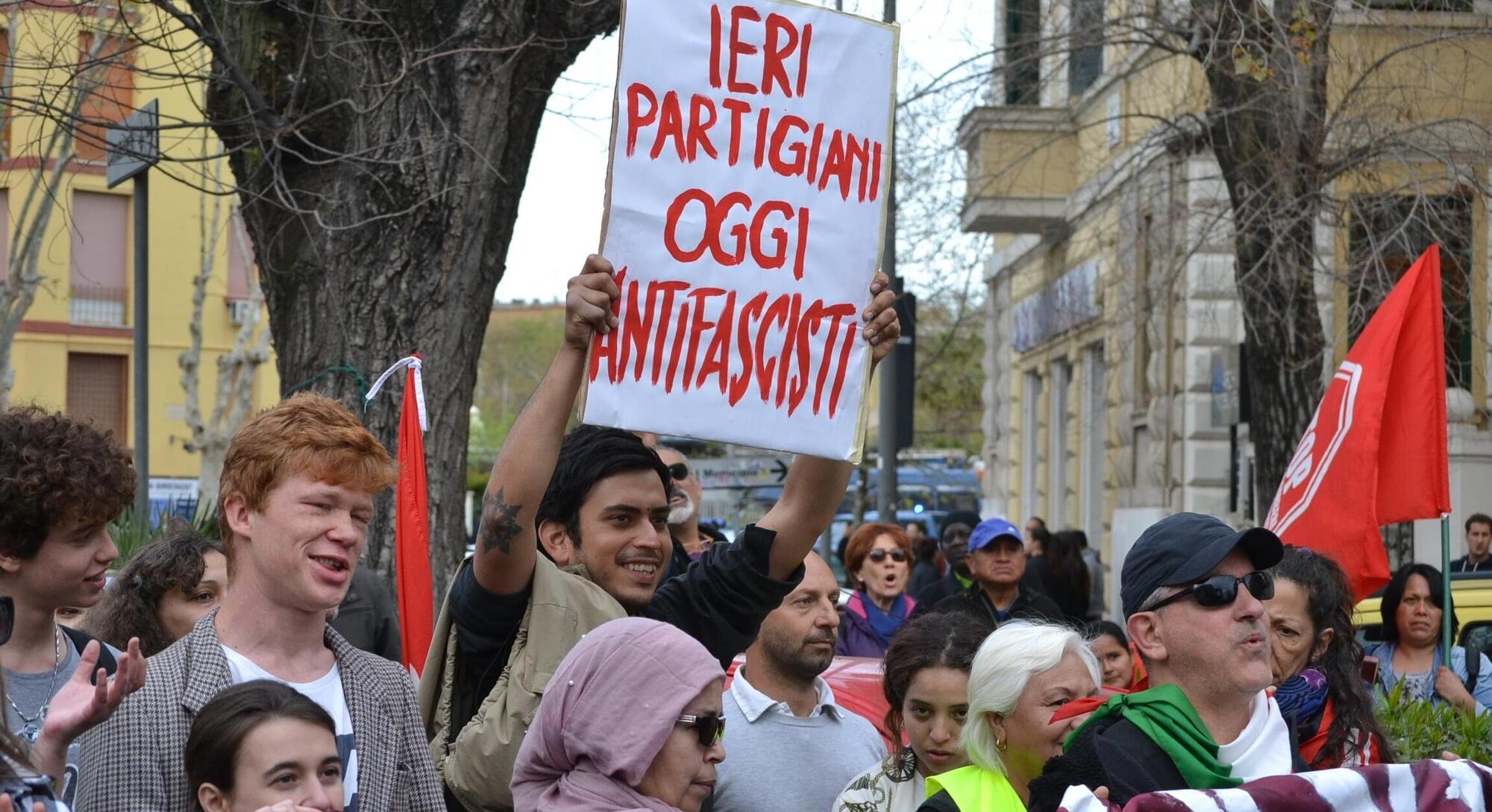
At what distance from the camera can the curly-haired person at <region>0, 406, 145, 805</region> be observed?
3.66 m

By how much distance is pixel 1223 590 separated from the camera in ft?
11.1

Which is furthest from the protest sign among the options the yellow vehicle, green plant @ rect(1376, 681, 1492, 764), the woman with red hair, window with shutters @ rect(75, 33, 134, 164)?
the yellow vehicle

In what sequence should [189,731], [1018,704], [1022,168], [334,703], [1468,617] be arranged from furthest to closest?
[1022,168]
[1468,617]
[1018,704]
[334,703]
[189,731]

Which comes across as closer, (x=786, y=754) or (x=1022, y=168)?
(x=786, y=754)

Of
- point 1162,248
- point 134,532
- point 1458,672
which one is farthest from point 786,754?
point 1162,248

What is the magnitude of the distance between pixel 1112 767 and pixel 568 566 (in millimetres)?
1530

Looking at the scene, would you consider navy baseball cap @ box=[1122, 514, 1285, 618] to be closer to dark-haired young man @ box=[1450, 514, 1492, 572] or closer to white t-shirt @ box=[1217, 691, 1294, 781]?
white t-shirt @ box=[1217, 691, 1294, 781]

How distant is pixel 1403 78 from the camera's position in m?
12.3

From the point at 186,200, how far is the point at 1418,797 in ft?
134

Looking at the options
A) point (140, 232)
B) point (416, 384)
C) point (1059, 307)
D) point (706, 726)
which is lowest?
point (706, 726)

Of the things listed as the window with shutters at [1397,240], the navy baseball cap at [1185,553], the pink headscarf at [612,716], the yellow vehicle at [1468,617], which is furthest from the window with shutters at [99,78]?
the window with shutters at [1397,240]

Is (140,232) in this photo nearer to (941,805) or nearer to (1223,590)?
(941,805)

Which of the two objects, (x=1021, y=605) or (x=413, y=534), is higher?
(x=413, y=534)

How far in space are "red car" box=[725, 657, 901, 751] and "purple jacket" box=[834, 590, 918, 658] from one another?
1712mm
